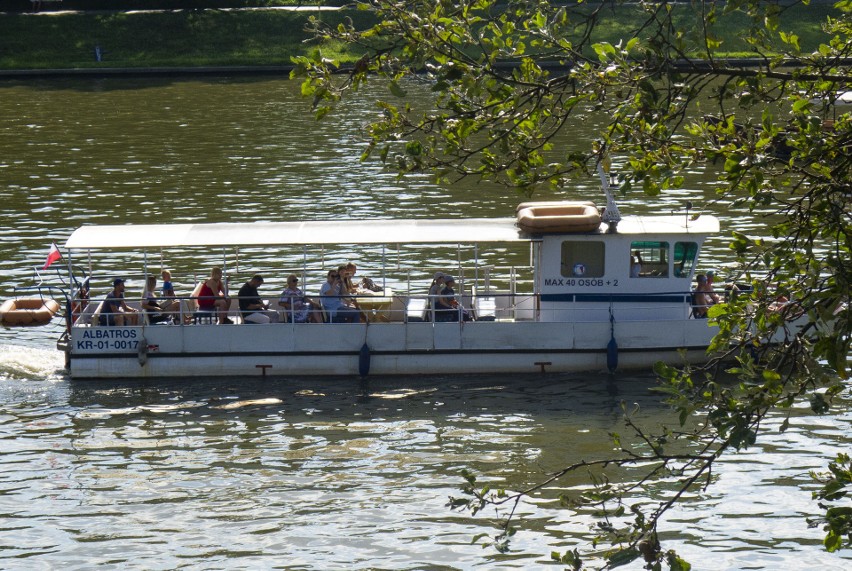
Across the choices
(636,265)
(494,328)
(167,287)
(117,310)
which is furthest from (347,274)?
(636,265)

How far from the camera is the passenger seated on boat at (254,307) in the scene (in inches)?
979

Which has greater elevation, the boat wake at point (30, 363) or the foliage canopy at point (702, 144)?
the foliage canopy at point (702, 144)

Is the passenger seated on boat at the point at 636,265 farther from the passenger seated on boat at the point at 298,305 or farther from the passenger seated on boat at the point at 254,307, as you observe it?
the passenger seated on boat at the point at 254,307

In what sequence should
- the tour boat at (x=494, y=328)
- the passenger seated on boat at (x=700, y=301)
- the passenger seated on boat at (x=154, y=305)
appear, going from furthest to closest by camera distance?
the passenger seated on boat at (x=154, y=305)
the passenger seated on boat at (x=700, y=301)
the tour boat at (x=494, y=328)

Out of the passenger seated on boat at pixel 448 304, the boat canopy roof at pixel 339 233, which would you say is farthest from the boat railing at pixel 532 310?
the boat canopy roof at pixel 339 233

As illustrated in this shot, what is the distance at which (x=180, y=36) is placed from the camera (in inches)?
2840

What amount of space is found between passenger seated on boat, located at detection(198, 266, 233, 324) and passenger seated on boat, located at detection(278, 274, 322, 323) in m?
1.16

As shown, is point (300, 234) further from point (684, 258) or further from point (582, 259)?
point (684, 258)

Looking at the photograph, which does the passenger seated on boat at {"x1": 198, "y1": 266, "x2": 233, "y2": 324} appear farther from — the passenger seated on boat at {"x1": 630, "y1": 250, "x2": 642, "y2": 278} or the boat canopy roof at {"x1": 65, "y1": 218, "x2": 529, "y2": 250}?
the passenger seated on boat at {"x1": 630, "y1": 250, "x2": 642, "y2": 278}

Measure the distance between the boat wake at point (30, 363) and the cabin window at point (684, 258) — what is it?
502 inches

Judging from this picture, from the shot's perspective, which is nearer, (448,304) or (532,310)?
(448,304)

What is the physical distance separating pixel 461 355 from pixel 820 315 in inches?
636

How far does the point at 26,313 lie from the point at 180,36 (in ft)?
163

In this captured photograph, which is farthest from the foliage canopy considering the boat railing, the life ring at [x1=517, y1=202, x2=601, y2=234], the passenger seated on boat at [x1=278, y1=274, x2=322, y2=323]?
the passenger seated on boat at [x1=278, y1=274, x2=322, y2=323]
